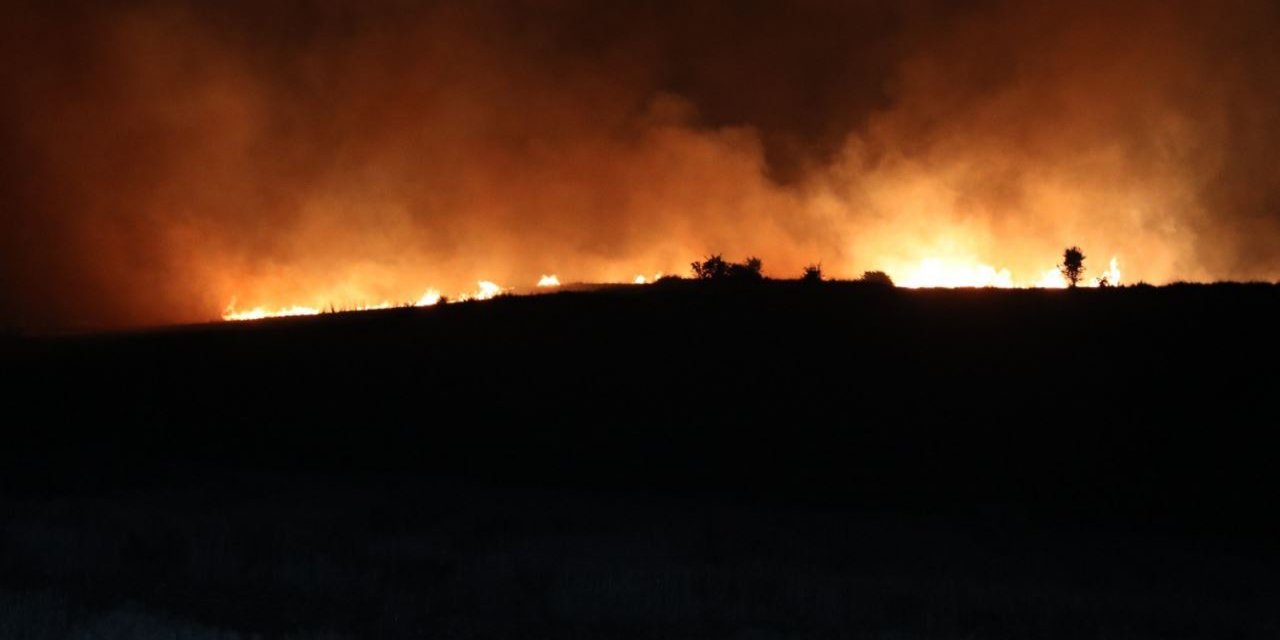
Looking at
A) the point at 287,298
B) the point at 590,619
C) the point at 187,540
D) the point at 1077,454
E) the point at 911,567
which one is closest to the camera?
the point at 590,619

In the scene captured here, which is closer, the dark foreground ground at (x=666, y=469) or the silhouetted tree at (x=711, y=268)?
the dark foreground ground at (x=666, y=469)

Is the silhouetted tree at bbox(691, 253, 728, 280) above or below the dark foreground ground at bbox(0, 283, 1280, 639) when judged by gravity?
above

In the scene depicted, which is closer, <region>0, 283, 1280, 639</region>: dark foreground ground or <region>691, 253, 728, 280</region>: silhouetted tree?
<region>0, 283, 1280, 639</region>: dark foreground ground

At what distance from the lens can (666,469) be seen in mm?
21422

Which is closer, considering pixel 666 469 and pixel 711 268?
pixel 666 469

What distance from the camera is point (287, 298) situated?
173 feet

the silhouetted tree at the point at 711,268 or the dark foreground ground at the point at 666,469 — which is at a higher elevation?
the silhouetted tree at the point at 711,268

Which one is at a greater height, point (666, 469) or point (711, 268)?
point (711, 268)

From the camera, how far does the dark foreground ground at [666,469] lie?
10.5 metres

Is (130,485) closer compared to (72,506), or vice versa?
(72,506)

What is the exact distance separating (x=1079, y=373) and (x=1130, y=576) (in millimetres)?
10449

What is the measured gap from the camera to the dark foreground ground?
10547 mm

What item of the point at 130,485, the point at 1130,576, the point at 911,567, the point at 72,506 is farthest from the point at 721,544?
the point at 130,485

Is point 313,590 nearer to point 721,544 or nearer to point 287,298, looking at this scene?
point 721,544
